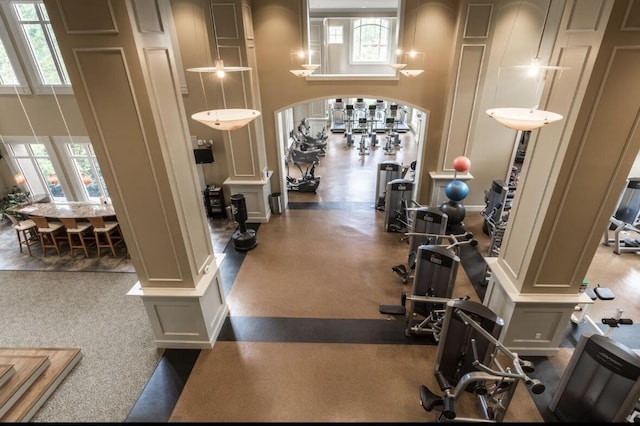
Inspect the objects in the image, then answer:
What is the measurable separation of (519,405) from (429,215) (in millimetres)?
3066

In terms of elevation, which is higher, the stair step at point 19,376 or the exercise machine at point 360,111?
the exercise machine at point 360,111

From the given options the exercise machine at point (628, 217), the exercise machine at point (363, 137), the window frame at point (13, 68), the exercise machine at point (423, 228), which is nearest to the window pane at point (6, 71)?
the window frame at point (13, 68)

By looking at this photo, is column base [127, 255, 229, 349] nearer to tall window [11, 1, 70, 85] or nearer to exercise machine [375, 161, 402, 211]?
exercise machine [375, 161, 402, 211]

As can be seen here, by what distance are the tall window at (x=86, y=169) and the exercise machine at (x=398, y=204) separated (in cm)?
740

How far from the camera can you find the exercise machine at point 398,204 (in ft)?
24.3

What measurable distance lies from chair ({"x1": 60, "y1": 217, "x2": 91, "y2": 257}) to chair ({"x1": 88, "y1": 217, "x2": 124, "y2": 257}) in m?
0.27

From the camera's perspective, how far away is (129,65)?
2.99m

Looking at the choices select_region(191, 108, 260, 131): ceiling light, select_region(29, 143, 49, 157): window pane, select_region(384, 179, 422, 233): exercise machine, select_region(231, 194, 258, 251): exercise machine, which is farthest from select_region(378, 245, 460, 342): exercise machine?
select_region(29, 143, 49, 157): window pane

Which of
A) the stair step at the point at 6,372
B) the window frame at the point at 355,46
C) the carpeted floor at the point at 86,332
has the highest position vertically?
the window frame at the point at 355,46

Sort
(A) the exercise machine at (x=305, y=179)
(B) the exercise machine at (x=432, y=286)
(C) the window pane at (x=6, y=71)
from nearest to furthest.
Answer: (B) the exercise machine at (x=432, y=286), (C) the window pane at (x=6, y=71), (A) the exercise machine at (x=305, y=179)

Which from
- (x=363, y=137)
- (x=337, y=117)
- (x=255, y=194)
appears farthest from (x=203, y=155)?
(x=337, y=117)

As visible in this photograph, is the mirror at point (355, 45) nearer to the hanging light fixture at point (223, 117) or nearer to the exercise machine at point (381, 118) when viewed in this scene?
the exercise machine at point (381, 118)

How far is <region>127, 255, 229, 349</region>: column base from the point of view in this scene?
4.18m

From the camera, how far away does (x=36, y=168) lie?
8773 millimetres
